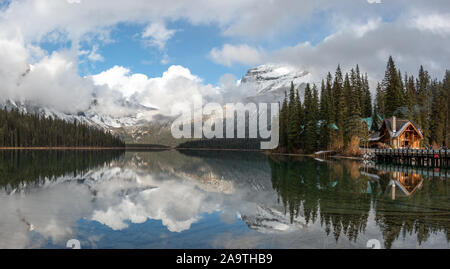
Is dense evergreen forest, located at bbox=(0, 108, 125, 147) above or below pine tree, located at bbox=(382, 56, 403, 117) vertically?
below

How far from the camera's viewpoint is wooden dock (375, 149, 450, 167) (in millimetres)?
52881

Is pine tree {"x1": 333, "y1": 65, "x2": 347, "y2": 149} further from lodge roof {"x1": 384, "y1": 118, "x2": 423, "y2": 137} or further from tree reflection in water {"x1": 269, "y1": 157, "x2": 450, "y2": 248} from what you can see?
tree reflection in water {"x1": 269, "y1": 157, "x2": 450, "y2": 248}

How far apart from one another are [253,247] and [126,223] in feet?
22.0

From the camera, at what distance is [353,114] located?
258 feet

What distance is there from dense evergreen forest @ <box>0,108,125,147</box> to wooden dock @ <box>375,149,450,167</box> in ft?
522

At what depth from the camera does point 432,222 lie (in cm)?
1441

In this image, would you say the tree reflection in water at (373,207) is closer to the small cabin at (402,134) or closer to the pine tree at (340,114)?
the small cabin at (402,134)

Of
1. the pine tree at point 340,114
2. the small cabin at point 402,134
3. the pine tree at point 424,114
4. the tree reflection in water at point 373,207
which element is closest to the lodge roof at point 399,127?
the small cabin at point 402,134

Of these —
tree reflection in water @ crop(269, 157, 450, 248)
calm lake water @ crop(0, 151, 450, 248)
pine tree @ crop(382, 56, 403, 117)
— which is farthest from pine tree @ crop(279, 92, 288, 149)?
calm lake water @ crop(0, 151, 450, 248)

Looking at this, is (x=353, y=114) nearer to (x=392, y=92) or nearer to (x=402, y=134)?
(x=402, y=134)

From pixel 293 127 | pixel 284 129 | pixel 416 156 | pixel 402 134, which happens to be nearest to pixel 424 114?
pixel 402 134

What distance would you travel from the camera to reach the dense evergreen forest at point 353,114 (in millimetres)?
78938
